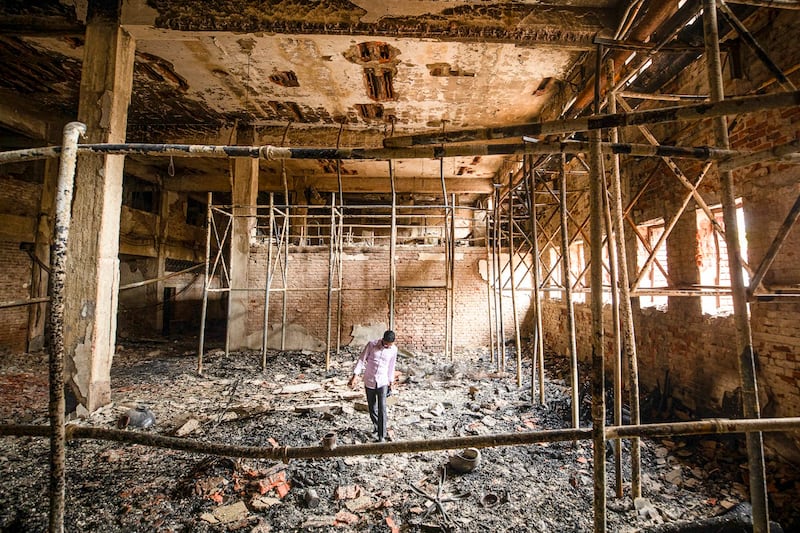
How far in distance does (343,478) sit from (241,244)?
6.91 m

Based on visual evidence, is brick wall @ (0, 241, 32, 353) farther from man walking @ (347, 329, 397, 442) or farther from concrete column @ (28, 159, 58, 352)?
man walking @ (347, 329, 397, 442)

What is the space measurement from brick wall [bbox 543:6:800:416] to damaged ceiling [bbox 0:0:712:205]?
153 centimetres

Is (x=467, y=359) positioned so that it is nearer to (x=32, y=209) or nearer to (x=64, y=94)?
(x=64, y=94)

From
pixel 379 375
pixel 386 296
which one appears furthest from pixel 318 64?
pixel 386 296

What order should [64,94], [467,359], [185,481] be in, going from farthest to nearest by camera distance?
1. [467,359]
2. [64,94]
3. [185,481]

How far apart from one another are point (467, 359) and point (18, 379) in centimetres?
947

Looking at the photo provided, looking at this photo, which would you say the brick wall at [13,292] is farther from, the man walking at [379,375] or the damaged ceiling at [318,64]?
the man walking at [379,375]

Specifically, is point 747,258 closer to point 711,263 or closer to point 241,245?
point 711,263

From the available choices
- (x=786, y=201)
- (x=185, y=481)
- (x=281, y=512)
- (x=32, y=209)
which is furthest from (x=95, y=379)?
(x=786, y=201)

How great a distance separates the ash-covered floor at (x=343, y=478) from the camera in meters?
2.89

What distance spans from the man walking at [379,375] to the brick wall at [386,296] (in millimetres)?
4537

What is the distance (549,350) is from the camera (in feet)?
31.8

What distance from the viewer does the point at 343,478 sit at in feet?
11.5

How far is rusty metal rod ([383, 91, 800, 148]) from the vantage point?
5.13 feet
